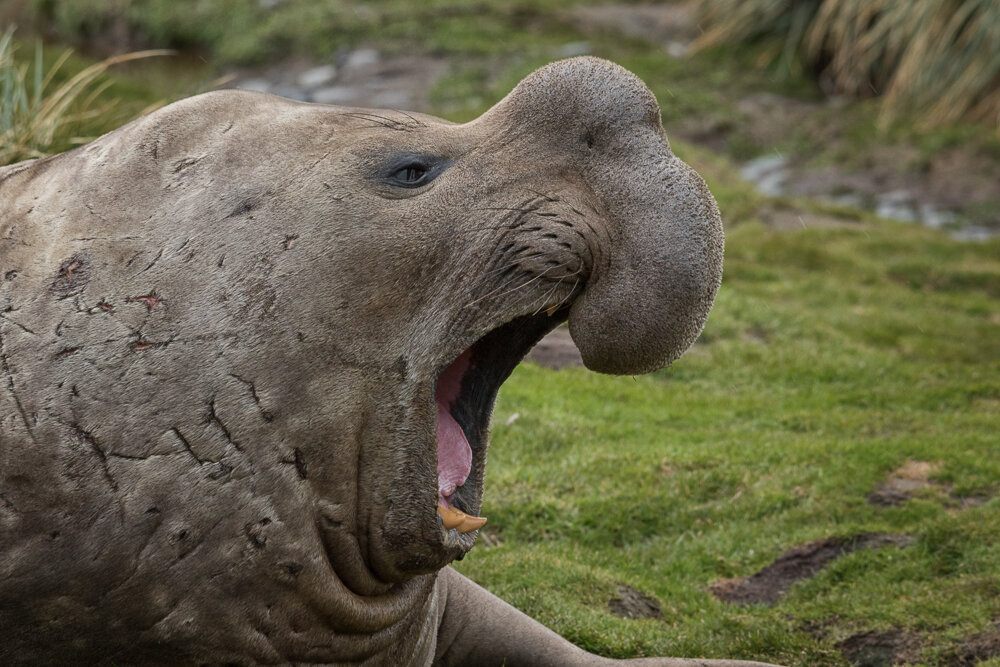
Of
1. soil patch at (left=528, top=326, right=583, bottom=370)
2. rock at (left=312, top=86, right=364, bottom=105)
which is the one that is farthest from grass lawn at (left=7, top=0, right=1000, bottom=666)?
rock at (left=312, top=86, right=364, bottom=105)

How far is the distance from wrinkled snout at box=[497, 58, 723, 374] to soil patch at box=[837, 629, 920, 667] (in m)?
2.00

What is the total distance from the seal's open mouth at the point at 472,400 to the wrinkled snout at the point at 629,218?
0.22 m

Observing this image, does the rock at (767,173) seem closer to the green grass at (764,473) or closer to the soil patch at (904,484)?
the green grass at (764,473)

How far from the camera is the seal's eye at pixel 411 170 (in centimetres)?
348

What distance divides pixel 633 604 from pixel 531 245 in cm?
→ 257

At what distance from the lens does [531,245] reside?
3.41 m

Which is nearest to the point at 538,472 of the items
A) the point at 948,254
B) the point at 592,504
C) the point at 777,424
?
the point at 592,504

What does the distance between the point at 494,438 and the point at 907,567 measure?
2.40 meters

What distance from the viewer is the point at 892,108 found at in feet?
49.3

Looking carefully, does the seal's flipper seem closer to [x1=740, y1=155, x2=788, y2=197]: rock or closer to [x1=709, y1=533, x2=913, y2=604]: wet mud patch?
[x1=709, y1=533, x2=913, y2=604]: wet mud patch

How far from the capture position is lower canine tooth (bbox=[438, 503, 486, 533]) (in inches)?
137

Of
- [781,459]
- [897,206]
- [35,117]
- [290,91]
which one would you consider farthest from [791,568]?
[290,91]

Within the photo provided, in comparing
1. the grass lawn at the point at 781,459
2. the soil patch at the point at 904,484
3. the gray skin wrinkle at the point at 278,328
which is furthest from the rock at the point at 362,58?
the gray skin wrinkle at the point at 278,328

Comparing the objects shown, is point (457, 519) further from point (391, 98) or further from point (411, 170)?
point (391, 98)
